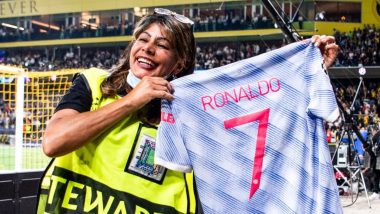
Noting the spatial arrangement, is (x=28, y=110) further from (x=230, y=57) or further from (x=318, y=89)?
(x=230, y=57)

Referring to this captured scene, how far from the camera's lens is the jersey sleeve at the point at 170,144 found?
72.3 inches

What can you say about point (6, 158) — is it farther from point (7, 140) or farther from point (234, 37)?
point (234, 37)

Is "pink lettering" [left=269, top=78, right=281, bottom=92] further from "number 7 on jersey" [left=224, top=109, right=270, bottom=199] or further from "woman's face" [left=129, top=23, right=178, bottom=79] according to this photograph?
"woman's face" [left=129, top=23, right=178, bottom=79]

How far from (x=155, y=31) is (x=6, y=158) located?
11531 mm

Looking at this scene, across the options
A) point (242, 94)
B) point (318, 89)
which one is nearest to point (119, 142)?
point (242, 94)

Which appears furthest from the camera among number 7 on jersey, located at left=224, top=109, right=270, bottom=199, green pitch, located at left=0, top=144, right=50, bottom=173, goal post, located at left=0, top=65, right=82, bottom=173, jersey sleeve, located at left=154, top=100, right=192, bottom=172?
green pitch, located at left=0, top=144, right=50, bottom=173

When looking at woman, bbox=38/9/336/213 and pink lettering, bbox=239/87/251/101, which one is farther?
pink lettering, bbox=239/87/251/101

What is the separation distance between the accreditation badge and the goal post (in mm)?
829

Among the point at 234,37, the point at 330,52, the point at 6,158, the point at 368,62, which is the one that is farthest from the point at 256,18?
the point at 330,52

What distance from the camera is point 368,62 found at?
25.9 metres

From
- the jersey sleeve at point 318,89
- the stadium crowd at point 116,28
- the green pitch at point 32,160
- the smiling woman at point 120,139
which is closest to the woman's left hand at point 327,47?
the jersey sleeve at point 318,89

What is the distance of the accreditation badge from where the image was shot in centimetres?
180

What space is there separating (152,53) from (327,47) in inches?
26.9

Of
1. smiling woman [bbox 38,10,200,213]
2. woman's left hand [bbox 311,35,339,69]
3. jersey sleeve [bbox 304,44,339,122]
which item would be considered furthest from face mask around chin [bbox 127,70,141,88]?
woman's left hand [bbox 311,35,339,69]
